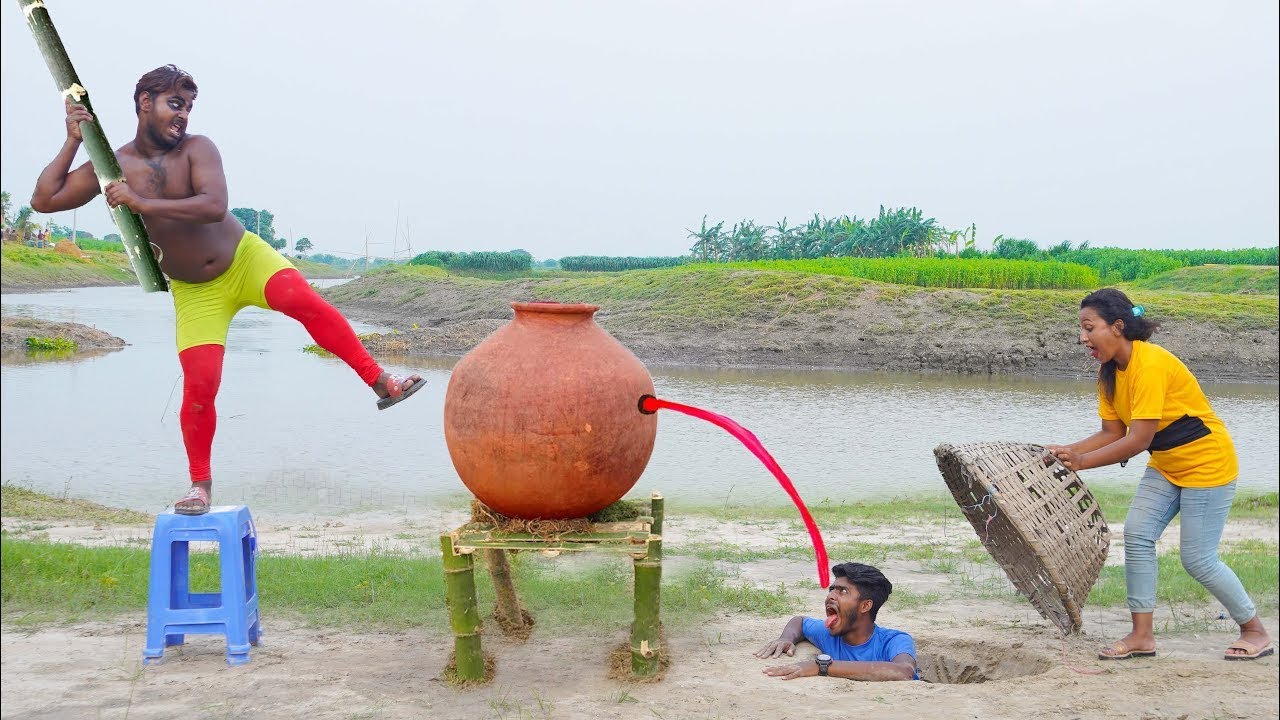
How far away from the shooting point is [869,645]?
4625 millimetres

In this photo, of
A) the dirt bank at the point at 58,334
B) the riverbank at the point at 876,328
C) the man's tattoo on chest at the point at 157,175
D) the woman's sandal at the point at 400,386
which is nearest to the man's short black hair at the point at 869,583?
the woman's sandal at the point at 400,386

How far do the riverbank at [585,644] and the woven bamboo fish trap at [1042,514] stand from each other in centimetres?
24

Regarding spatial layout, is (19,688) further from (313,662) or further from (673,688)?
(673,688)

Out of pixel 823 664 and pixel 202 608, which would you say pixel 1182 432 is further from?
pixel 202 608

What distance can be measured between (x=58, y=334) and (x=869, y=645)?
15.0 meters

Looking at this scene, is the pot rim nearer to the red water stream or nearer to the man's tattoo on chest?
the red water stream

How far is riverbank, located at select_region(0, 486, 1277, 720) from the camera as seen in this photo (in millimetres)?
3953

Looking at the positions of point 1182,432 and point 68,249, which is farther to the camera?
point 68,249

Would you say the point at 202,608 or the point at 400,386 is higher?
the point at 400,386

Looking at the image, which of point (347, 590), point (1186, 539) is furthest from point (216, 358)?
point (1186, 539)

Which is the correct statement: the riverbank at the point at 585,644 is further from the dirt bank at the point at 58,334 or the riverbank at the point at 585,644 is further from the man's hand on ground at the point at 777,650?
the dirt bank at the point at 58,334

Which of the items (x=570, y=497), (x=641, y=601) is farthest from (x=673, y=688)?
(x=570, y=497)

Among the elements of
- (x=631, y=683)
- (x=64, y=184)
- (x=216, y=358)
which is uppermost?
(x=64, y=184)

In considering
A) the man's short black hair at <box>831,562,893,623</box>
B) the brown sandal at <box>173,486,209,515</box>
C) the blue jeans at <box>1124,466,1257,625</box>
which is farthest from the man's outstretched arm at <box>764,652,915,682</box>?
the brown sandal at <box>173,486,209,515</box>
